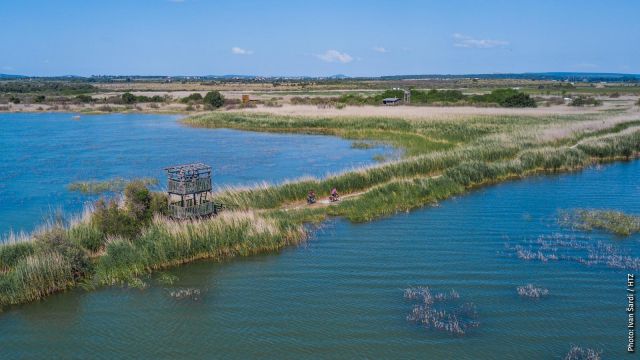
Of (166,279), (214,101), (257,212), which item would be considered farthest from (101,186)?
(214,101)

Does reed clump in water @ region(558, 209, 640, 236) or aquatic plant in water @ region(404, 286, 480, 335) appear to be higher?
reed clump in water @ region(558, 209, 640, 236)

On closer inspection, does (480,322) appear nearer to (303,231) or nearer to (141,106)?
(303,231)

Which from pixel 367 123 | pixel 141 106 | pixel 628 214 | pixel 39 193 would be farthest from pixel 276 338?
pixel 141 106

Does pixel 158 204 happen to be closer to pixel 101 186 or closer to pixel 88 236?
pixel 88 236

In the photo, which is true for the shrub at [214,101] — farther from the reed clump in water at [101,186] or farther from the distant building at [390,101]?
the reed clump in water at [101,186]

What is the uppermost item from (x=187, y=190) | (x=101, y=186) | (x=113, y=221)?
(x=187, y=190)

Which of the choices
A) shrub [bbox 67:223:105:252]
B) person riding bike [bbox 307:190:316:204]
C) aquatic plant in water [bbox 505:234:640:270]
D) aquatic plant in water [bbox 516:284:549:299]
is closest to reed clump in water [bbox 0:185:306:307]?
shrub [bbox 67:223:105:252]

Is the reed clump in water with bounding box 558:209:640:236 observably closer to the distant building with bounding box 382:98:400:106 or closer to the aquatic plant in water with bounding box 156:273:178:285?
the aquatic plant in water with bounding box 156:273:178:285
